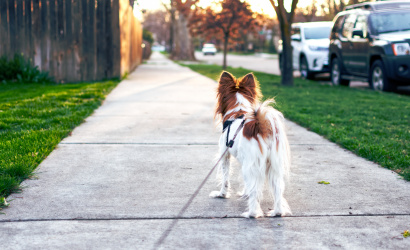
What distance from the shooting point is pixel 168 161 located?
5.52 metres

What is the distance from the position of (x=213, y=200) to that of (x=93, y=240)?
4.06ft

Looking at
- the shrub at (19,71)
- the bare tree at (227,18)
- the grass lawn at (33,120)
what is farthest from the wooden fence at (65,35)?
the bare tree at (227,18)

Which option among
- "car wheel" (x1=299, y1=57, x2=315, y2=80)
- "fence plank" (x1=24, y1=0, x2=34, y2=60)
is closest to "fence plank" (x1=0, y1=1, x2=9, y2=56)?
"fence plank" (x1=24, y1=0, x2=34, y2=60)

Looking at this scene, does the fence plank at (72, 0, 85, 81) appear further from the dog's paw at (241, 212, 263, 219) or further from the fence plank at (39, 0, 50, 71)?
the dog's paw at (241, 212, 263, 219)

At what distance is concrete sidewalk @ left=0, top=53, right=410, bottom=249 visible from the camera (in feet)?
10.9

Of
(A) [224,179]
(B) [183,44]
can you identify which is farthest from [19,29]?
(B) [183,44]

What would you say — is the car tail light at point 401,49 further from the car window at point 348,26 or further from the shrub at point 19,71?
the shrub at point 19,71

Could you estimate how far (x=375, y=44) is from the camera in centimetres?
1211

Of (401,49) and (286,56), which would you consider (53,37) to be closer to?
(286,56)

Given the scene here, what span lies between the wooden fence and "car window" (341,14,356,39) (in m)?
6.52

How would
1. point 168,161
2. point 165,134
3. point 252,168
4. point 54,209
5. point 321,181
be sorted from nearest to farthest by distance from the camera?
1. point 252,168
2. point 54,209
3. point 321,181
4. point 168,161
5. point 165,134

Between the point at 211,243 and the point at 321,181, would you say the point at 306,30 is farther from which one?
the point at 211,243

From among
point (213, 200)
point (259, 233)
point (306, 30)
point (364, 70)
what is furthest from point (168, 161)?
point (306, 30)

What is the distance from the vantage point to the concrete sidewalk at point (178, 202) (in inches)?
131
